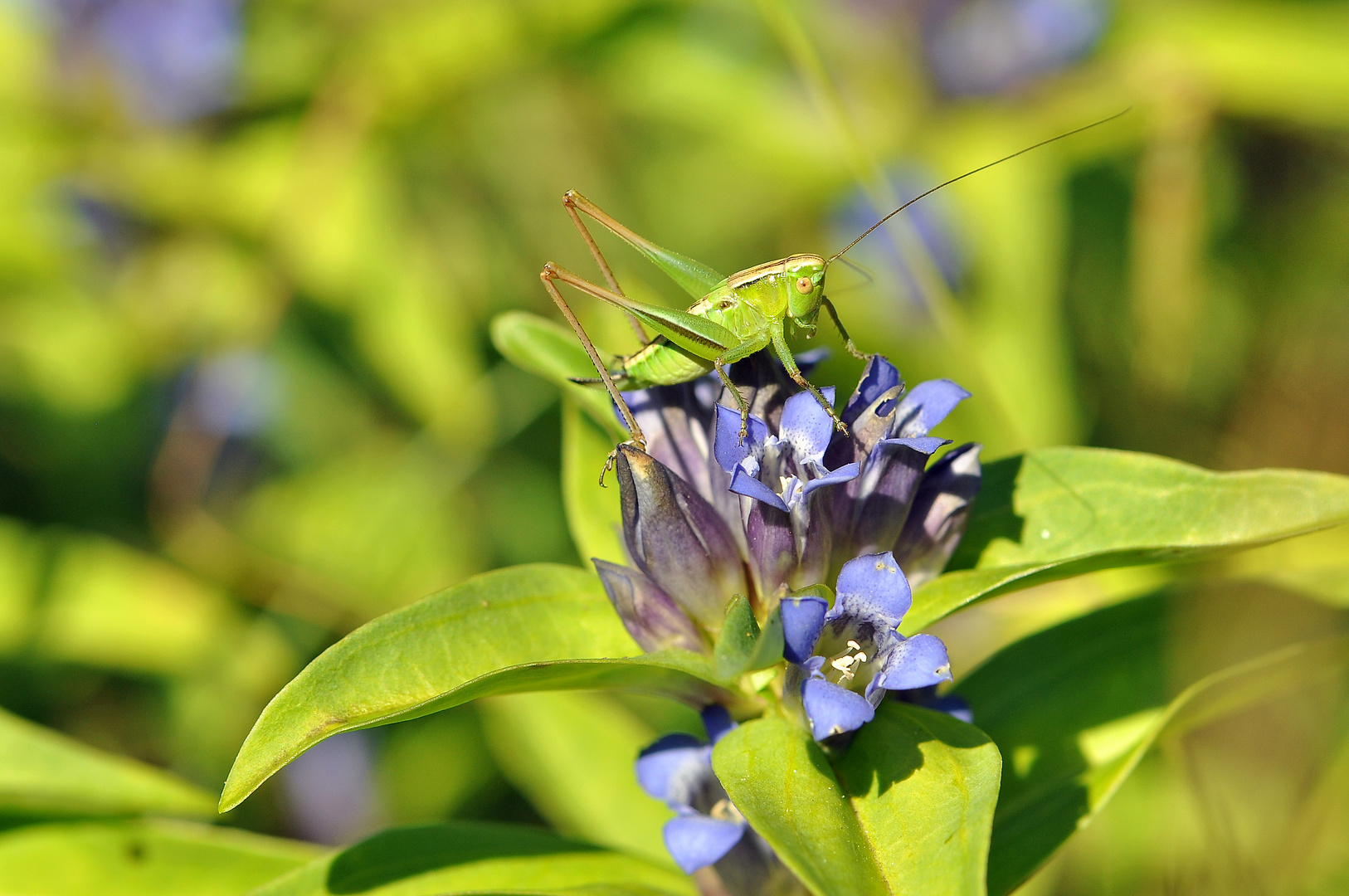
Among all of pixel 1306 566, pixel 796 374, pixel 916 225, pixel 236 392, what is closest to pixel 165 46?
pixel 236 392

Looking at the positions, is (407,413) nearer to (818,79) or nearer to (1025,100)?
(818,79)

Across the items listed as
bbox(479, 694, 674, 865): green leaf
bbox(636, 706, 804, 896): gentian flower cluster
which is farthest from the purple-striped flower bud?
bbox(479, 694, 674, 865): green leaf

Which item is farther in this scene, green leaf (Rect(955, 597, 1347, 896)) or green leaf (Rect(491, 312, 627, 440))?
green leaf (Rect(491, 312, 627, 440))

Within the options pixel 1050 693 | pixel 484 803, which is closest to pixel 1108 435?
pixel 1050 693

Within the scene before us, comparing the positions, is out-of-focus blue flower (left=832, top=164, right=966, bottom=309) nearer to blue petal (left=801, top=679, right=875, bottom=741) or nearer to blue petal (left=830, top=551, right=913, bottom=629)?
blue petal (left=830, top=551, right=913, bottom=629)

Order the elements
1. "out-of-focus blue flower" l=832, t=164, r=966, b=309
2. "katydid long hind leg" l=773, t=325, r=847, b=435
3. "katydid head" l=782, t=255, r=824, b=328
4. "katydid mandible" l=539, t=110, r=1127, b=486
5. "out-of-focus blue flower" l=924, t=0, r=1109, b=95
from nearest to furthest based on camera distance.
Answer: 1. "katydid long hind leg" l=773, t=325, r=847, b=435
2. "katydid mandible" l=539, t=110, r=1127, b=486
3. "katydid head" l=782, t=255, r=824, b=328
4. "out-of-focus blue flower" l=832, t=164, r=966, b=309
5. "out-of-focus blue flower" l=924, t=0, r=1109, b=95

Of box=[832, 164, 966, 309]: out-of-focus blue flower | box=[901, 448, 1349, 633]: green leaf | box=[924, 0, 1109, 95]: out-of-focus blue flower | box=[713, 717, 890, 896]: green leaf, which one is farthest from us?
box=[924, 0, 1109, 95]: out-of-focus blue flower
